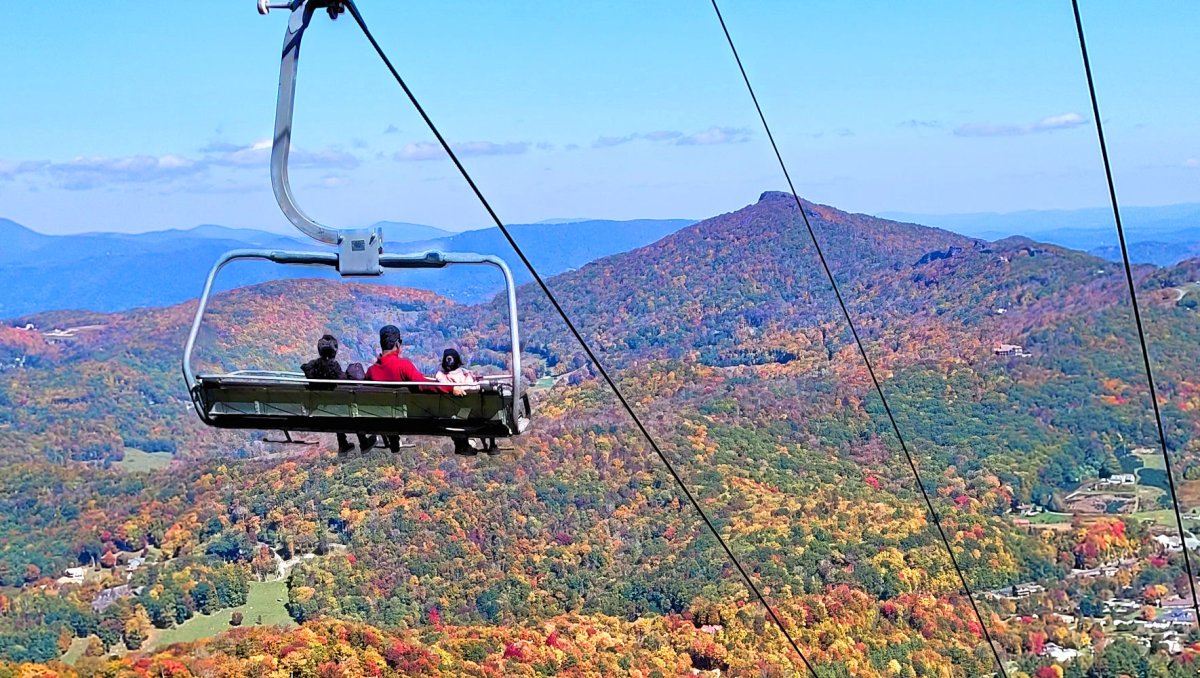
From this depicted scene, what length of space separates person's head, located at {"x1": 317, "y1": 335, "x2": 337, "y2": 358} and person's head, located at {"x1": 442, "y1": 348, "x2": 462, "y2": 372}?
599 mm

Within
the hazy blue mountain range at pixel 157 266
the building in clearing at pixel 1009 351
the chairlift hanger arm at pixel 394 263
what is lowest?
the building in clearing at pixel 1009 351

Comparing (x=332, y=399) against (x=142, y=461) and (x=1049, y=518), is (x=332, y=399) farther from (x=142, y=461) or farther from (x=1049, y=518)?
(x=142, y=461)

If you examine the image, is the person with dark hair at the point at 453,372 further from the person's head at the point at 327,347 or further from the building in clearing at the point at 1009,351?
the building in clearing at the point at 1009,351

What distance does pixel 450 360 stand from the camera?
270 inches

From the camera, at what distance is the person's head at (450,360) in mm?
6789

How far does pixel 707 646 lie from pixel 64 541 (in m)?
30.7

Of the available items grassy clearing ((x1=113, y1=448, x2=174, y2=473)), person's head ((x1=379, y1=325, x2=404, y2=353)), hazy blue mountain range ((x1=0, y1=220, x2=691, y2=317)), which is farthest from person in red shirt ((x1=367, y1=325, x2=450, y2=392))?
hazy blue mountain range ((x1=0, y1=220, x2=691, y2=317))

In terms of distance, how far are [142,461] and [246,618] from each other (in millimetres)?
29501

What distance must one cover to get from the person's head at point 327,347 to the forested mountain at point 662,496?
232mm

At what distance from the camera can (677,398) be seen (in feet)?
274

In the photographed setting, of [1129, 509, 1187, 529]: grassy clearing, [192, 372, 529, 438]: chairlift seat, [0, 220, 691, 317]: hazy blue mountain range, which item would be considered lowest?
[1129, 509, 1187, 529]: grassy clearing

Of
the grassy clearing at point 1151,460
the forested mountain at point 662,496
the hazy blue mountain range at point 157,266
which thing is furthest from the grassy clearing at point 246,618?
the hazy blue mountain range at point 157,266

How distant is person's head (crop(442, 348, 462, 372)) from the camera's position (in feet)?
22.3

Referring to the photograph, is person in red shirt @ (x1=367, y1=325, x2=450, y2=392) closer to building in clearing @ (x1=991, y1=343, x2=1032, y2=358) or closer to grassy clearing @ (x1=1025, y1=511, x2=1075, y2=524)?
grassy clearing @ (x1=1025, y1=511, x2=1075, y2=524)
